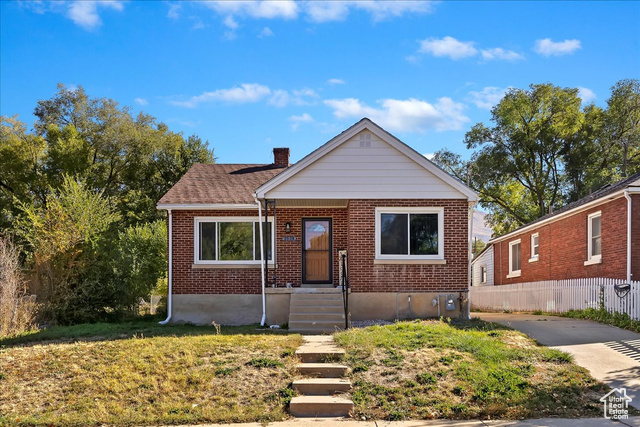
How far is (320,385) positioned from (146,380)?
9.86 feet

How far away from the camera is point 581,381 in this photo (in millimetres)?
10750

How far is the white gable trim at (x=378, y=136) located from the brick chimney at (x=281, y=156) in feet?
18.2

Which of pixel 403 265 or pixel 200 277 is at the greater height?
pixel 403 265

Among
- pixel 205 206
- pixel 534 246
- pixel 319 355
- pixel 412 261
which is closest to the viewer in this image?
pixel 319 355

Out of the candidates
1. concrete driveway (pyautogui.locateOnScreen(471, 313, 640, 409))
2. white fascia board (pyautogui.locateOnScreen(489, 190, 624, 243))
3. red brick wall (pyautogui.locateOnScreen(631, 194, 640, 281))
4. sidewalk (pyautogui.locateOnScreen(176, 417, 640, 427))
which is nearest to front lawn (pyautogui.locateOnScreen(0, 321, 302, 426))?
sidewalk (pyautogui.locateOnScreen(176, 417, 640, 427))

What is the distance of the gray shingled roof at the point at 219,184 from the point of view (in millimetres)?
18547

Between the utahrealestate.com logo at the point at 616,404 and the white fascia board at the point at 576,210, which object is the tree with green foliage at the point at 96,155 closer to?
the white fascia board at the point at 576,210

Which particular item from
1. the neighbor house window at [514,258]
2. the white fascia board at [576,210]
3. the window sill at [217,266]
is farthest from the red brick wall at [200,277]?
the neighbor house window at [514,258]

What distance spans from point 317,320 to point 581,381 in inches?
268

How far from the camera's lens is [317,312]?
16188mm

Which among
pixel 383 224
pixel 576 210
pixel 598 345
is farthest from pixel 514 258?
pixel 598 345

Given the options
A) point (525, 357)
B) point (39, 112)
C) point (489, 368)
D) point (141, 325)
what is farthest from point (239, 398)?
point (39, 112)

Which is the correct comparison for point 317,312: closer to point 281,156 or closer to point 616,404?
point 616,404

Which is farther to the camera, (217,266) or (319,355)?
(217,266)
